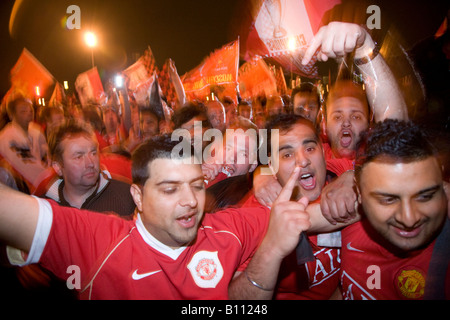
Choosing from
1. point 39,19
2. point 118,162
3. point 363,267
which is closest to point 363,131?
point 363,267

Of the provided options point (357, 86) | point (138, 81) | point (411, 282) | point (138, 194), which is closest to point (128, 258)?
point (138, 194)

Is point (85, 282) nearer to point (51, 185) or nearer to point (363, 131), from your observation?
point (51, 185)

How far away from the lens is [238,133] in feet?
8.66

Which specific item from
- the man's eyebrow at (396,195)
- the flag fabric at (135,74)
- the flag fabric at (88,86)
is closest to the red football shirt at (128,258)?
the man's eyebrow at (396,195)

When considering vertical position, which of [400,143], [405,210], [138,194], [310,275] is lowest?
[310,275]

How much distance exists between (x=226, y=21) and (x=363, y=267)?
4169 millimetres

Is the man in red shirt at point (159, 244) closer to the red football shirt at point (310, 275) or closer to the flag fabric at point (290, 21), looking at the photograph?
the red football shirt at point (310, 275)

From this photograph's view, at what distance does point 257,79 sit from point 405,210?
5.03 meters

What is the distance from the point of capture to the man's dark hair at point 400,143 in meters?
1.34

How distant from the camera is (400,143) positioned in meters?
1.34

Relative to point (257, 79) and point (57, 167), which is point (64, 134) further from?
point (257, 79)

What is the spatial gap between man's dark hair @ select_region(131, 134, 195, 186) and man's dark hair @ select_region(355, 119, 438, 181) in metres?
0.99

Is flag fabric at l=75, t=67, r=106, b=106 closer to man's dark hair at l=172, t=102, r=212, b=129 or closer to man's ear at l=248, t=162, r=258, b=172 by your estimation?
man's dark hair at l=172, t=102, r=212, b=129

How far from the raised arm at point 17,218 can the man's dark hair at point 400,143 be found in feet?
5.42
